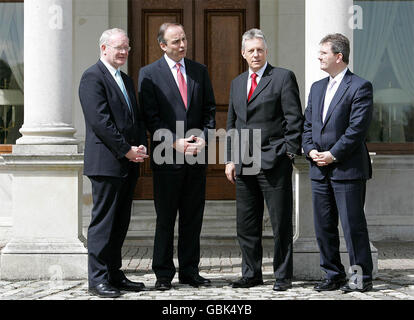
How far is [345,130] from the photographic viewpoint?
607 cm

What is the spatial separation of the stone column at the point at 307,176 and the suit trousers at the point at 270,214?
627mm

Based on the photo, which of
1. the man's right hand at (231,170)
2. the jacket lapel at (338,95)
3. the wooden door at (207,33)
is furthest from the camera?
the wooden door at (207,33)

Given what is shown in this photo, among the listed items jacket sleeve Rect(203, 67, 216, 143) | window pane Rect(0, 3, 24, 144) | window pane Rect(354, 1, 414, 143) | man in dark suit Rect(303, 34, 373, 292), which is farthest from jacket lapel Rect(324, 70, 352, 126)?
window pane Rect(0, 3, 24, 144)

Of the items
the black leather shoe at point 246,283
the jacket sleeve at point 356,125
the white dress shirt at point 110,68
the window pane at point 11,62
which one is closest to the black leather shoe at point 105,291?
the black leather shoe at point 246,283

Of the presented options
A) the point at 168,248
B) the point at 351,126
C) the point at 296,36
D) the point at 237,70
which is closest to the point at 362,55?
the point at 296,36

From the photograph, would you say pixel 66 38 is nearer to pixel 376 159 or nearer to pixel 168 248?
pixel 168 248

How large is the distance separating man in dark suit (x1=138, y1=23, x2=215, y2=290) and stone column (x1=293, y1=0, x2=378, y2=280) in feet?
3.29

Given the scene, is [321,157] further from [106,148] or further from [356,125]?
[106,148]

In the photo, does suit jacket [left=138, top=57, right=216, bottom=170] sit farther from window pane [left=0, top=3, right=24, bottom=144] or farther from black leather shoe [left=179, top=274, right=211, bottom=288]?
window pane [left=0, top=3, right=24, bottom=144]

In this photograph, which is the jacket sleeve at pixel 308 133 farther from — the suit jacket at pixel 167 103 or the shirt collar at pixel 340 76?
the suit jacket at pixel 167 103

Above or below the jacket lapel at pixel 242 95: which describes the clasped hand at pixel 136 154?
below

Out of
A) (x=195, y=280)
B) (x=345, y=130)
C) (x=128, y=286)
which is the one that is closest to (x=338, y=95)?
(x=345, y=130)

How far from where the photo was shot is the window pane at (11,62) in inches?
381

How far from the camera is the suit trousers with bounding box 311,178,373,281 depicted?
6082mm
